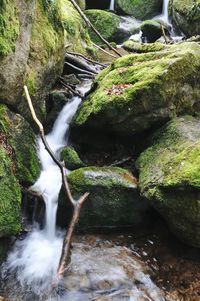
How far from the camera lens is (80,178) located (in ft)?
20.6

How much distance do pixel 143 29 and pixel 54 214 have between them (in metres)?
15.2

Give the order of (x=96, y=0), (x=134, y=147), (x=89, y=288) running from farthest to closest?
(x=96, y=0), (x=134, y=147), (x=89, y=288)

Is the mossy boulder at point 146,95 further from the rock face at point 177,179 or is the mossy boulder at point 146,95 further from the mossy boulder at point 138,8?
the mossy boulder at point 138,8

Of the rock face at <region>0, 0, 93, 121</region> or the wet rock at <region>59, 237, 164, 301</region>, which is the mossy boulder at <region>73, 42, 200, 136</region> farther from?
the wet rock at <region>59, 237, 164, 301</region>

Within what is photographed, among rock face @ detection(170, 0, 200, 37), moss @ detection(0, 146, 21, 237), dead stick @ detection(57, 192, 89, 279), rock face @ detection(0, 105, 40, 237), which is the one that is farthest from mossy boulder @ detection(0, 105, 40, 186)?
rock face @ detection(170, 0, 200, 37)

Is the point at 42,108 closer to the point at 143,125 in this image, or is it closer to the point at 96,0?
the point at 143,125

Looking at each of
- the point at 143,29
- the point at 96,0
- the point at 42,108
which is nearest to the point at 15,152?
the point at 42,108

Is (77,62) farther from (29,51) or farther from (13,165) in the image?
(13,165)

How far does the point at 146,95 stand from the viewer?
671cm

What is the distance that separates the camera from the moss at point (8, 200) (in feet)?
17.5

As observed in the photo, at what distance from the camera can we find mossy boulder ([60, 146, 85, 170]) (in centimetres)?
714

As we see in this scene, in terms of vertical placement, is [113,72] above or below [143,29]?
above

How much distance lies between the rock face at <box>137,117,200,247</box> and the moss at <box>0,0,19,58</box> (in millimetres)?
3131

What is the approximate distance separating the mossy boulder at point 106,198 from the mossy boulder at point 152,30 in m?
14.2
